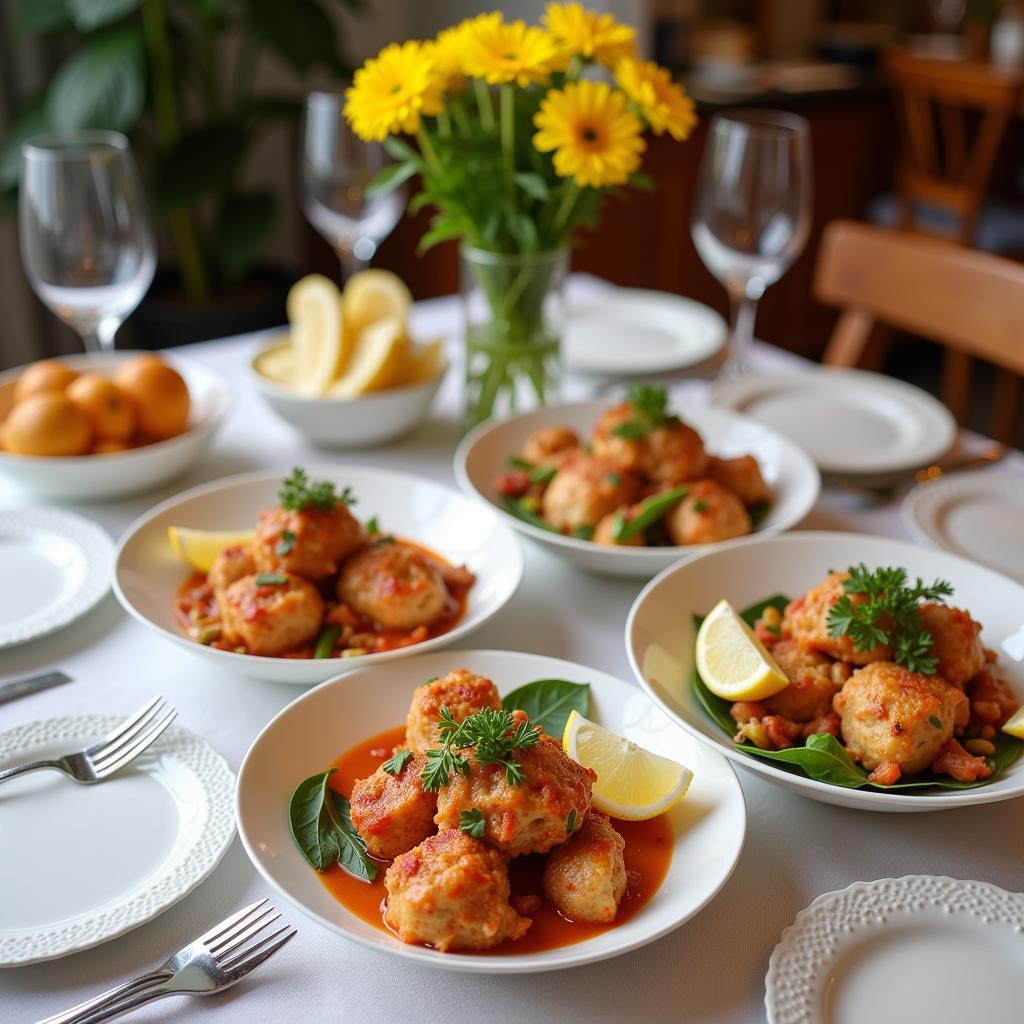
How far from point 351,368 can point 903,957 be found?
1.29 metres

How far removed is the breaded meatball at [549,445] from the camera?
166cm

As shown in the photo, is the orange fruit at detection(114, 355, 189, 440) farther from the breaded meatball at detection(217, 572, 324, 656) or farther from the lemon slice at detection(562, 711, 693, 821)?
the lemon slice at detection(562, 711, 693, 821)

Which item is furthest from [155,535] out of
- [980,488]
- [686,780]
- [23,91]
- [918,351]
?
[918,351]

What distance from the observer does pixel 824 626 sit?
1164 mm

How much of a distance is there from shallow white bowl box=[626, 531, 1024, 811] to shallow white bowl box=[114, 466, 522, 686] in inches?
7.6

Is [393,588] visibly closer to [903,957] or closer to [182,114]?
[903,957]

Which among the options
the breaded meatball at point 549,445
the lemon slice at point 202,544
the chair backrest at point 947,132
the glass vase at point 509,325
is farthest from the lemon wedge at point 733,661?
the chair backrest at point 947,132

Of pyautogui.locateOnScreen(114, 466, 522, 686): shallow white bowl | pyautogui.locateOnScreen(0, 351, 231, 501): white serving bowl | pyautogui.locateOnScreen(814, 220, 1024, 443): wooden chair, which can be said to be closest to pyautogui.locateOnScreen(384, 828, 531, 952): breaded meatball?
pyautogui.locateOnScreen(114, 466, 522, 686): shallow white bowl

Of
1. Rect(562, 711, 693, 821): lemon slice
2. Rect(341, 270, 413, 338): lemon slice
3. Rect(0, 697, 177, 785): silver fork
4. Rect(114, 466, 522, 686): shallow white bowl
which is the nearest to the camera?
Rect(562, 711, 693, 821): lemon slice

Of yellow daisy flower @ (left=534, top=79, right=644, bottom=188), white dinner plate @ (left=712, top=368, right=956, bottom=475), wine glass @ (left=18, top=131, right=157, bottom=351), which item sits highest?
yellow daisy flower @ (left=534, top=79, right=644, bottom=188)

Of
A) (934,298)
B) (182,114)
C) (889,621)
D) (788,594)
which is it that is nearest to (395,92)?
(788,594)

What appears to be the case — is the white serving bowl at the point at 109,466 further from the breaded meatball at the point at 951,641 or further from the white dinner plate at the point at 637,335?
the breaded meatball at the point at 951,641

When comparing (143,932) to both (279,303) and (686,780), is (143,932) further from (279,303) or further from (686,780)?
(279,303)

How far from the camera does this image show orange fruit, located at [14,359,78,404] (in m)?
1.75
